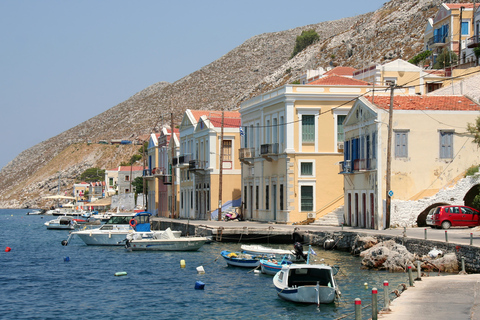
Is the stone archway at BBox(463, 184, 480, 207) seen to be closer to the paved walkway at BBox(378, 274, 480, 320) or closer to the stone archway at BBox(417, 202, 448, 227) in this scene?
the stone archway at BBox(417, 202, 448, 227)

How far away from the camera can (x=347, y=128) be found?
154 ft

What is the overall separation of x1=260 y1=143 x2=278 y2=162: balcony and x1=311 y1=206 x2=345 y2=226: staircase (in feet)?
20.9

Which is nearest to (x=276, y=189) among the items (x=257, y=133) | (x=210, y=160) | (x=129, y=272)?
(x=257, y=133)

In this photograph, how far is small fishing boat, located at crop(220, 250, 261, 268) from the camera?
115 ft

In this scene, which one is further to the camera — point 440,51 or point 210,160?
point 440,51

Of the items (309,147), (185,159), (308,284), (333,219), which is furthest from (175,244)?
(185,159)

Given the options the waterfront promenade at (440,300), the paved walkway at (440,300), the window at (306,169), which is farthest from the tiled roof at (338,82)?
the paved walkway at (440,300)

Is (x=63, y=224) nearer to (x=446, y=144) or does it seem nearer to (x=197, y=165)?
(x=197, y=165)

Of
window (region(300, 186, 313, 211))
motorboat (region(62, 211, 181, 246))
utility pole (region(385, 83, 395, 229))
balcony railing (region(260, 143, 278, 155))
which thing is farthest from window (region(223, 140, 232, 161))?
utility pole (region(385, 83, 395, 229))

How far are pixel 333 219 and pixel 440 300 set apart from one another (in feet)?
97.1

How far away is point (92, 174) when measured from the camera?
627 ft

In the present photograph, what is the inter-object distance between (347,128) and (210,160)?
19.2m

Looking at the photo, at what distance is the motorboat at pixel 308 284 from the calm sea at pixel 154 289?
302 mm

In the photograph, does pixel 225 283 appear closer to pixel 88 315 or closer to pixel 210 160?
pixel 88 315
